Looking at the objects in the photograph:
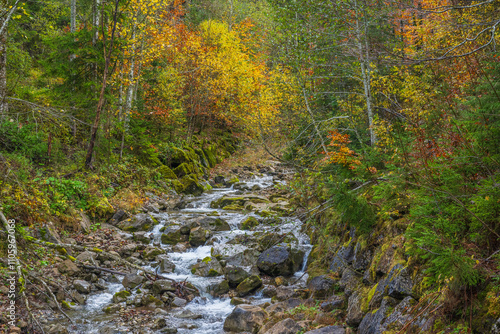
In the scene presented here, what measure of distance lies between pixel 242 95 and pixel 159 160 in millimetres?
7045

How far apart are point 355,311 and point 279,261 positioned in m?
4.02

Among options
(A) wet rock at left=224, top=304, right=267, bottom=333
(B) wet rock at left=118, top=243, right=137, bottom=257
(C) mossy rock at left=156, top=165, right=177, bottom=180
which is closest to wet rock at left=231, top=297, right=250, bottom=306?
(A) wet rock at left=224, top=304, right=267, bottom=333

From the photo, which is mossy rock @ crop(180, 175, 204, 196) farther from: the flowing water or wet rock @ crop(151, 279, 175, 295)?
wet rock @ crop(151, 279, 175, 295)

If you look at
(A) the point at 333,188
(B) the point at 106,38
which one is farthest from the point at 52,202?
(A) the point at 333,188

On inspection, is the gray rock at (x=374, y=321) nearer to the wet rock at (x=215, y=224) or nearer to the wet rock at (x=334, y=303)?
the wet rock at (x=334, y=303)

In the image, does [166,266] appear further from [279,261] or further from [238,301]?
[279,261]

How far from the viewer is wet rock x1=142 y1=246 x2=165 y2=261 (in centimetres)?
1018

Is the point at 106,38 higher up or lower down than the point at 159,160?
higher up

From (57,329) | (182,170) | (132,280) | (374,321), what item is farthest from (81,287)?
(182,170)

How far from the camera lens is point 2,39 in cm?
773

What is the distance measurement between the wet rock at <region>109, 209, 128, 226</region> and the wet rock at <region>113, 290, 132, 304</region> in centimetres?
439

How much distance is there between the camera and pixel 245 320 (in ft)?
22.7

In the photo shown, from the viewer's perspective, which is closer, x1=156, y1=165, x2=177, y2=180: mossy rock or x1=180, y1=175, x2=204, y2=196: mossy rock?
x1=156, y1=165, x2=177, y2=180: mossy rock

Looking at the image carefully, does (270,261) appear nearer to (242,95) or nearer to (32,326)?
(32,326)
